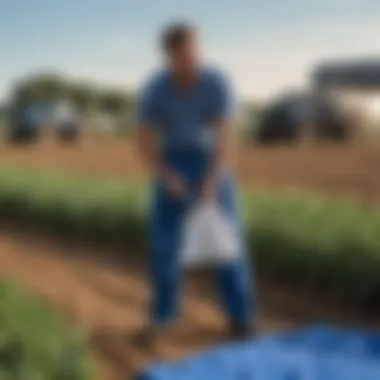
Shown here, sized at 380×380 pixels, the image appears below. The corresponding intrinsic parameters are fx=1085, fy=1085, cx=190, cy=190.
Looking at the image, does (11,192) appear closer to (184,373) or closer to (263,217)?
(263,217)

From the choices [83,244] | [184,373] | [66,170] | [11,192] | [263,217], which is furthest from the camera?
[66,170]

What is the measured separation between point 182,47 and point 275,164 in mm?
3670

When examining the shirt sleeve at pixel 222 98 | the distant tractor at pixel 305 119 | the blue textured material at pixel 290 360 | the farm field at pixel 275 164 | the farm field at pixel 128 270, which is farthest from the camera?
the farm field at pixel 275 164

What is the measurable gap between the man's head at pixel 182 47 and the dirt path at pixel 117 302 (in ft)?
3.07

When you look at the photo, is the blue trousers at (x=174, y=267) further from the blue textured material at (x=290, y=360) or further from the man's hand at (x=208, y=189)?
the blue textured material at (x=290, y=360)

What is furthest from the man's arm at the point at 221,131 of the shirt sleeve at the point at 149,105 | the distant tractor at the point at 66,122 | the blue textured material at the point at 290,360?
the distant tractor at the point at 66,122

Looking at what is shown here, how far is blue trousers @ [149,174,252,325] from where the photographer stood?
3602 mm

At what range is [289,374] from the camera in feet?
10.5

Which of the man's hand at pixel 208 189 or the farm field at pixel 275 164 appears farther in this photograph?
the farm field at pixel 275 164

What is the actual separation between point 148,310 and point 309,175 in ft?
10.6

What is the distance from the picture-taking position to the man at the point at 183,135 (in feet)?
11.4

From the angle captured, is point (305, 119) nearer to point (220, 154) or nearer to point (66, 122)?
point (66, 122)

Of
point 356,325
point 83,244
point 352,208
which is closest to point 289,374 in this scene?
point 356,325

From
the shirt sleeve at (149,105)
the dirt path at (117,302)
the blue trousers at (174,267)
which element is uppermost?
the shirt sleeve at (149,105)
